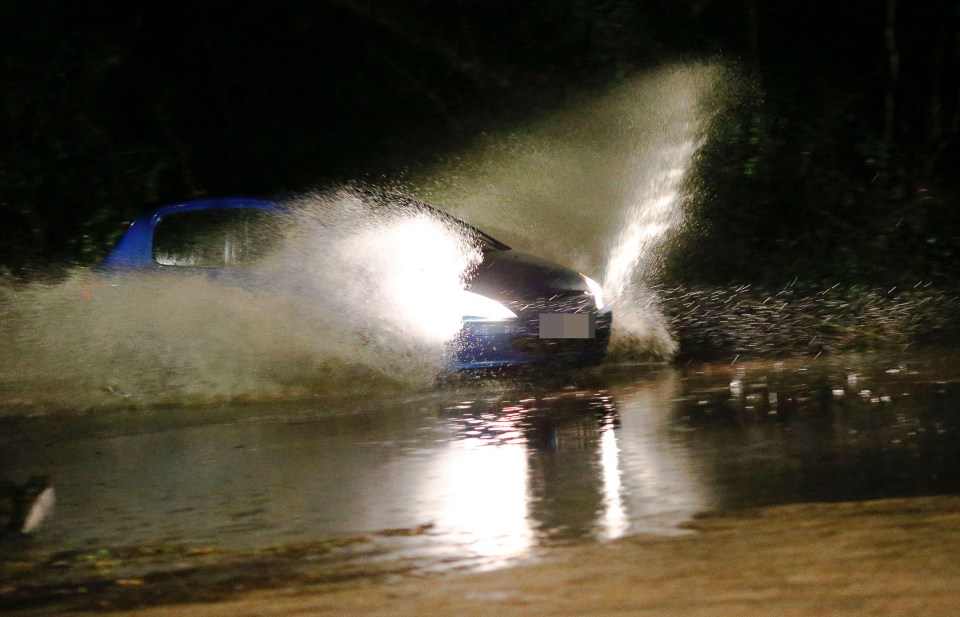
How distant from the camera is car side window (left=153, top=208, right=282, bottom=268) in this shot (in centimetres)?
1052

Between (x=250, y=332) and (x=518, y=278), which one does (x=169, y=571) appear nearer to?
(x=250, y=332)

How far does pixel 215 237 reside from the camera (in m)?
10.7

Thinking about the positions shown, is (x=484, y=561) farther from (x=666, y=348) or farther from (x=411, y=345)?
(x=666, y=348)

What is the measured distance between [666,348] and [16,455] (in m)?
5.65

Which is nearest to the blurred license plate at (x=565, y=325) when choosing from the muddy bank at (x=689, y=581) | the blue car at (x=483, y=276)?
the blue car at (x=483, y=276)

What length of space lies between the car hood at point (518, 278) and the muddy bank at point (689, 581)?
4770 mm

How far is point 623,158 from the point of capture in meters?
15.5

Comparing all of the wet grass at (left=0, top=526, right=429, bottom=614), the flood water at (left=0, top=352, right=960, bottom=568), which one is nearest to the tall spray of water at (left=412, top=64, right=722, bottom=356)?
the flood water at (left=0, top=352, right=960, bottom=568)

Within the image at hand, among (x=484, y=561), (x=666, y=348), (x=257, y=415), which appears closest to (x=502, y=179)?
(x=666, y=348)

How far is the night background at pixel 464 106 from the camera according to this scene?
567 inches

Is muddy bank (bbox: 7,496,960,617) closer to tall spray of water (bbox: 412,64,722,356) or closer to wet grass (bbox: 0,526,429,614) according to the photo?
wet grass (bbox: 0,526,429,614)

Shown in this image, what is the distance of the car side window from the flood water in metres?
1.38

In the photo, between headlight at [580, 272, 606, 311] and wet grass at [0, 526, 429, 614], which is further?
headlight at [580, 272, 606, 311]

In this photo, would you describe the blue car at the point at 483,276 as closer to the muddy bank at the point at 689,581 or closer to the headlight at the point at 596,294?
the headlight at the point at 596,294
